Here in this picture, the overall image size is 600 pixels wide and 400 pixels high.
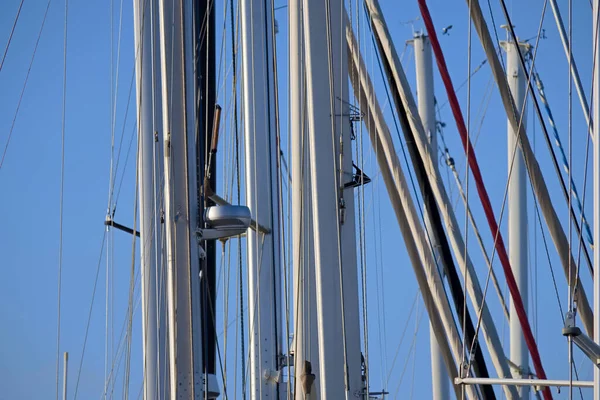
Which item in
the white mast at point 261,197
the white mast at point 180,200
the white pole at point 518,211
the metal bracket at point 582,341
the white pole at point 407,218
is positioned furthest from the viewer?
the white pole at point 518,211

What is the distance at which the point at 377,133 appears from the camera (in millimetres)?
16141

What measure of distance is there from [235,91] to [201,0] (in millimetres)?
1105

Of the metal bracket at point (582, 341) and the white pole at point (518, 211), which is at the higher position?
the white pole at point (518, 211)

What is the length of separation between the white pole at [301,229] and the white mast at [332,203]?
0.65 ft

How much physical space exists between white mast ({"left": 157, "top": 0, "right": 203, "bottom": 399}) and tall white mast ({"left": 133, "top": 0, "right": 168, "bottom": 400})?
467 millimetres

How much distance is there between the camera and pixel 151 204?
38.4ft

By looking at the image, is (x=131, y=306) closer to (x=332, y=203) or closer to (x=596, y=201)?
Result: (x=332, y=203)

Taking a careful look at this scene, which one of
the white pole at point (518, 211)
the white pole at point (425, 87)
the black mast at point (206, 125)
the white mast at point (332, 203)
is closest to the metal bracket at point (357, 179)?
the white mast at point (332, 203)

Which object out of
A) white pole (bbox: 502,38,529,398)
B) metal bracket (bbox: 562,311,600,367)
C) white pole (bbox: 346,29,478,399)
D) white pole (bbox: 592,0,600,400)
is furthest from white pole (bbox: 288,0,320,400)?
white pole (bbox: 502,38,529,398)

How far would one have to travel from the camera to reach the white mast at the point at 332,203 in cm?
1239

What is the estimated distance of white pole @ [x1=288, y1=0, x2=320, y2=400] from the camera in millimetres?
12312

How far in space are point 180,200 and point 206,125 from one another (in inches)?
72.6

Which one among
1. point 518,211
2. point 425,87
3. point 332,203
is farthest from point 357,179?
point 518,211

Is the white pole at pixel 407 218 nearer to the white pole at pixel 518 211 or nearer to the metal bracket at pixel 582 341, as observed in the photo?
the metal bracket at pixel 582 341
